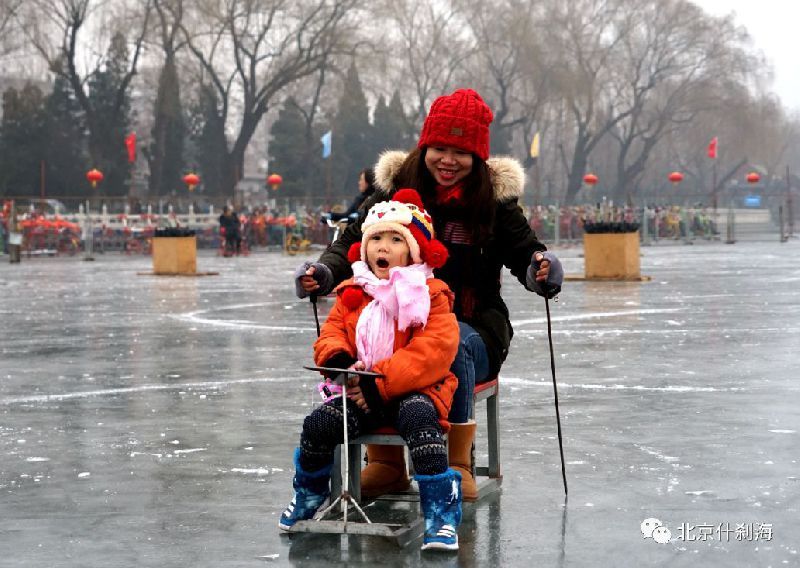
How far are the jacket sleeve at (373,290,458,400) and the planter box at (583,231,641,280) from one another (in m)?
18.2

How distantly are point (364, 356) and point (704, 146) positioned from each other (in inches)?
3007

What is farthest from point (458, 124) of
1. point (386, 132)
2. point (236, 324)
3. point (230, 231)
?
point (386, 132)

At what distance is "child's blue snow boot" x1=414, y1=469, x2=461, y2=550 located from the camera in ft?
14.9

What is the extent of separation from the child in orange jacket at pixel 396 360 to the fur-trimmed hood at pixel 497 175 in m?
0.59

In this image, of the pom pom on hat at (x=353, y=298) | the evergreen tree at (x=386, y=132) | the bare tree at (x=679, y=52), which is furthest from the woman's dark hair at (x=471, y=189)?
the evergreen tree at (x=386, y=132)

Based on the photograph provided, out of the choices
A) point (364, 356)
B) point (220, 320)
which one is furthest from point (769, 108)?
point (364, 356)

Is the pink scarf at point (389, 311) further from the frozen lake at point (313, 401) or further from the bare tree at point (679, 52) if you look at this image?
the bare tree at point (679, 52)

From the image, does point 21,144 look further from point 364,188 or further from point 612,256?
point 364,188

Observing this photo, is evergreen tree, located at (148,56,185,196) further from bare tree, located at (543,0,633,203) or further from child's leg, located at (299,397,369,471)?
child's leg, located at (299,397,369,471)

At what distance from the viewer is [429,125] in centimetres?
537

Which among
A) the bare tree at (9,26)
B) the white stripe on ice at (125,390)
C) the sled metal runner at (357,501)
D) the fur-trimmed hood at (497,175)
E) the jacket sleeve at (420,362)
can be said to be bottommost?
the white stripe on ice at (125,390)

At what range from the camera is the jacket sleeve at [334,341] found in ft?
15.4

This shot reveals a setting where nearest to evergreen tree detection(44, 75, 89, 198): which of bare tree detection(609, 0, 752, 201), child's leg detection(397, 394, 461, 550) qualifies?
bare tree detection(609, 0, 752, 201)

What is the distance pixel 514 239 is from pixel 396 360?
3.17 ft
